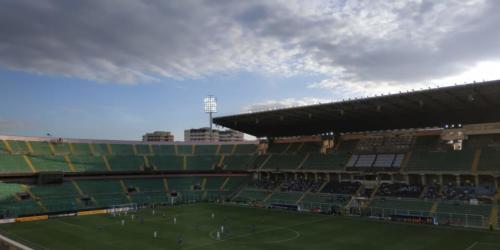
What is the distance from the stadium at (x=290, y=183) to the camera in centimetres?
4422

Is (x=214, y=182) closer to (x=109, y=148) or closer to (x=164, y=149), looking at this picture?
(x=164, y=149)

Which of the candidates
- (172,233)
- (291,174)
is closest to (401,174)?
(291,174)

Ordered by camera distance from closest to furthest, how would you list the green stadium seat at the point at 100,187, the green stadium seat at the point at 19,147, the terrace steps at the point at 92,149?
1. the green stadium seat at the point at 100,187
2. the green stadium seat at the point at 19,147
3. the terrace steps at the point at 92,149

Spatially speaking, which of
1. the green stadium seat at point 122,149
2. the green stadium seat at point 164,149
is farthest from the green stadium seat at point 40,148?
the green stadium seat at point 164,149

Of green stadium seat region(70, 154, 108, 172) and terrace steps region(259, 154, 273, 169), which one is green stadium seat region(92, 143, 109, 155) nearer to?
green stadium seat region(70, 154, 108, 172)

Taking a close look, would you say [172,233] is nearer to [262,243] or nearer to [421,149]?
[262,243]

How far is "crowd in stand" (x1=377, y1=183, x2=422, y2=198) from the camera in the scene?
58031mm

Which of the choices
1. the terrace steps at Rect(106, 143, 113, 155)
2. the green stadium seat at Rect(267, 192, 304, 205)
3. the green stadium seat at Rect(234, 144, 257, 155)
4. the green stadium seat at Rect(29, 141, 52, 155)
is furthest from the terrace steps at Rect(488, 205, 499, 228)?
the green stadium seat at Rect(29, 141, 52, 155)

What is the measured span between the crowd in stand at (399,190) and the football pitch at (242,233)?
884cm

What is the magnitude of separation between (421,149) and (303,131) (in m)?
24.1

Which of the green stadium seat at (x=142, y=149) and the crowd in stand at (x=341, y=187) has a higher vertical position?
the green stadium seat at (x=142, y=149)

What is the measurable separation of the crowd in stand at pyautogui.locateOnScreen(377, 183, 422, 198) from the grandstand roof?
1092 centimetres

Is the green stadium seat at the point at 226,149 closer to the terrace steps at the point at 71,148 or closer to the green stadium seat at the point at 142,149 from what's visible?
the green stadium seat at the point at 142,149

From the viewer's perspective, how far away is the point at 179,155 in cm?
9225
